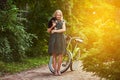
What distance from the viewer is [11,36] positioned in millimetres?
14430

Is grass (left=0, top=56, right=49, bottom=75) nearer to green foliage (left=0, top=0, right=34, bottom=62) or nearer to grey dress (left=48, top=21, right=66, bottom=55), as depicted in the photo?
green foliage (left=0, top=0, right=34, bottom=62)

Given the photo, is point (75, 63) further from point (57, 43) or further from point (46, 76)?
point (46, 76)

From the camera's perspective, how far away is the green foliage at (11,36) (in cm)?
1369

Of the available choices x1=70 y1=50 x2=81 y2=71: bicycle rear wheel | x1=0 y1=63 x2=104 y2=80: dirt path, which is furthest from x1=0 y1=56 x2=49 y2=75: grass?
x1=70 y1=50 x2=81 y2=71: bicycle rear wheel

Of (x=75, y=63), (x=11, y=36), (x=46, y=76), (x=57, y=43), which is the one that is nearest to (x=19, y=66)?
(x=11, y=36)

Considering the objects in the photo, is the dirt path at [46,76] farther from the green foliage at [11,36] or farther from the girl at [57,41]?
the green foliage at [11,36]

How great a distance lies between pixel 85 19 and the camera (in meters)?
22.3

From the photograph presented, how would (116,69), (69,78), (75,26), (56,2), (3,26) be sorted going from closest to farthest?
(116,69), (69,78), (3,26), (56,2), (75,26)

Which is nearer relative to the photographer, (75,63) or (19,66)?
(75,63)

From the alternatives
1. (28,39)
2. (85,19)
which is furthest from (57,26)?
(85,19)

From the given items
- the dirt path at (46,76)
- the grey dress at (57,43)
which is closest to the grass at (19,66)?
the dirt path at (46,76)

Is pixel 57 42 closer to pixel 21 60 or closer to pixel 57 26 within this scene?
pixel 57 26

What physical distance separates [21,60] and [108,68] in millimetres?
7314

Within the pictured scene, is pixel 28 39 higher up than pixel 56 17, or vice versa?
pixel 56 17
